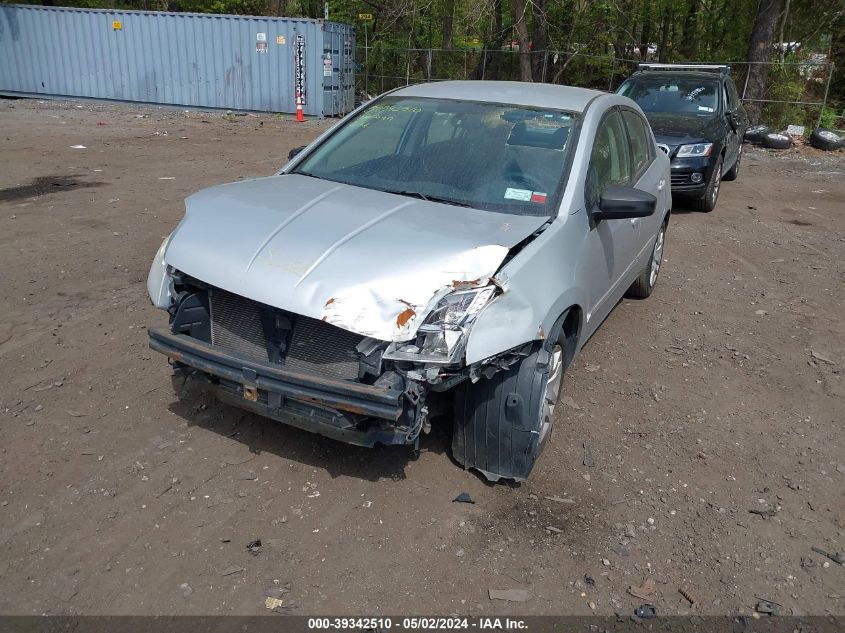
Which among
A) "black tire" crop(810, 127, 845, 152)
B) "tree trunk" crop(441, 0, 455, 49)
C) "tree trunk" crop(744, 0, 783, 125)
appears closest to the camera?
"black tire" crop(810, 127, 845, 152)

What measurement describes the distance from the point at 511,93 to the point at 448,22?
2191 centimetres

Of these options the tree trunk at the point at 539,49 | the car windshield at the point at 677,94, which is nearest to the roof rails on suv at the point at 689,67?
the car windshield at the point at 677,94

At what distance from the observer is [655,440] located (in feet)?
13.6

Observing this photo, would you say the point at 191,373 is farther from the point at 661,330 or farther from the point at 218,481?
the point at 661,330

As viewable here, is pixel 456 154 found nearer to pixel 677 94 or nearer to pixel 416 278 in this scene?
pixel 416 278

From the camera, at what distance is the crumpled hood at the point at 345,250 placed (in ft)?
9.97

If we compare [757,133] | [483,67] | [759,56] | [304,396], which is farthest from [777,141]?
[304,396]

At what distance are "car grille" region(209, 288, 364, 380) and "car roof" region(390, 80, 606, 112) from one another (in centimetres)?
212

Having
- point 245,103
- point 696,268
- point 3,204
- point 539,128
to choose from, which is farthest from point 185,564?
point 245,103

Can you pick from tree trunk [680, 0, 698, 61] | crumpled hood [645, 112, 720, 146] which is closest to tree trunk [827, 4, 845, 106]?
tree trunk [680, 0, 698, 61]

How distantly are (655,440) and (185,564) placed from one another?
2.61 meters

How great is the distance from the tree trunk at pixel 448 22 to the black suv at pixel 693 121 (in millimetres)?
13661

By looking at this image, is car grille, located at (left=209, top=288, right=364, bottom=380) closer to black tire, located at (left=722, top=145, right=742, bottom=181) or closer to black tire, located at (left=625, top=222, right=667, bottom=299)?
black tire, located at (left=625, top=222, right=667, bottom=299)

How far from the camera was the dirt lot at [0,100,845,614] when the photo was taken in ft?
9.70
